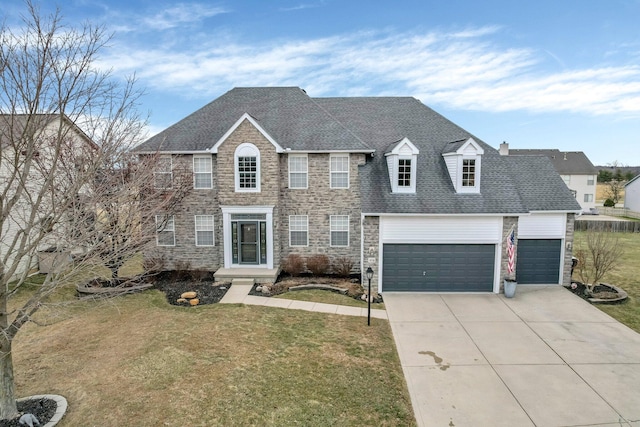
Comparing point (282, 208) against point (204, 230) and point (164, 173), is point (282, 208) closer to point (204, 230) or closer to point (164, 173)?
point (204, 230)

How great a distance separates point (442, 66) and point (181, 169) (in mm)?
15293

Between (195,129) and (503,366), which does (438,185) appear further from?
(195,129)

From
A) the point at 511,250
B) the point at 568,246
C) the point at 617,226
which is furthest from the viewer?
the point at 617,226

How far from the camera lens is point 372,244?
15.7 meters

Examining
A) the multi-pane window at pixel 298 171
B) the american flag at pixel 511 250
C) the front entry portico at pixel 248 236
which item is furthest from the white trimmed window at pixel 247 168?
the american flag at pixel 511 250

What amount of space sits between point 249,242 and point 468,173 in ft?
35.7

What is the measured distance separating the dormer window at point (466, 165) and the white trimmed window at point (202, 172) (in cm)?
1181

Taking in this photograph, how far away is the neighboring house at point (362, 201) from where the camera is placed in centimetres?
1563

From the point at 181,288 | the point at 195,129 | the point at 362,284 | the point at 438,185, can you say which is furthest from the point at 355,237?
the point at 195,129

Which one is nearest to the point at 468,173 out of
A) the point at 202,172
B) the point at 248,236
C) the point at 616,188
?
the point at 248,236

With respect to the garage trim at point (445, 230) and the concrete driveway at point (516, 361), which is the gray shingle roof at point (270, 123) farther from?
the concrete driveway at point (516, 361)

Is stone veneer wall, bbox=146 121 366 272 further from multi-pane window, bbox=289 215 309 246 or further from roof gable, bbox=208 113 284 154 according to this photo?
roof gable, bbox=208 113 284 154

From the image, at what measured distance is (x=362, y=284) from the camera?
634 inches

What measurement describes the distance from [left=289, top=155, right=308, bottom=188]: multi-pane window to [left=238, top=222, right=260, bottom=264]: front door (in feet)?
9.20
